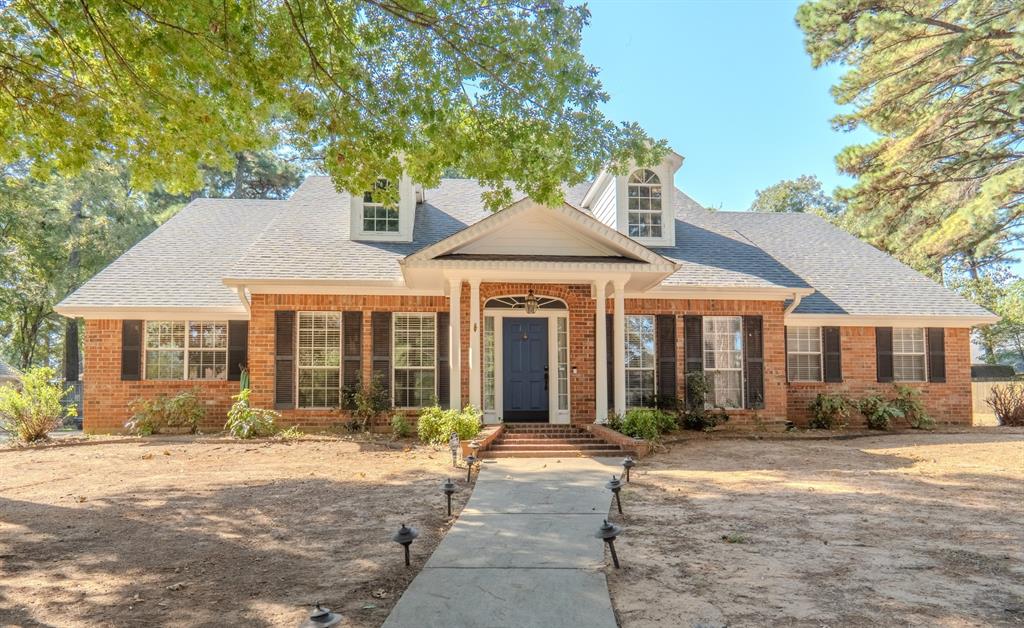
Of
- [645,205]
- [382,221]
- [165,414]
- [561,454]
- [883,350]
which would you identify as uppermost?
[645,205]

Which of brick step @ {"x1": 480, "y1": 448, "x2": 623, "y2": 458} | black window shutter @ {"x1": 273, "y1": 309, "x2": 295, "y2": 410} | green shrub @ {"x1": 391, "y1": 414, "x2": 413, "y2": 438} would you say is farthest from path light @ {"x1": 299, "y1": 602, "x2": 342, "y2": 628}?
black window shutter @ {"x1": 273, "y1": 309, "x2": 295, "y2": 410}

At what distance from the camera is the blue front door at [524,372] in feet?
39.9

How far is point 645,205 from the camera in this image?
1430cm

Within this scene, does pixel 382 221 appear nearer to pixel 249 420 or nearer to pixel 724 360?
pixel 249 420

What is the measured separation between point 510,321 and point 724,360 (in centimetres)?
449

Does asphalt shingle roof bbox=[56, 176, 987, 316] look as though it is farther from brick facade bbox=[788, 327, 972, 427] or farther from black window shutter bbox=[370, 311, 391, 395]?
black window shutter bbox=[370, 311, 391, 395]

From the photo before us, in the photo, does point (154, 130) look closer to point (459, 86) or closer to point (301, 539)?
point (459, 86)

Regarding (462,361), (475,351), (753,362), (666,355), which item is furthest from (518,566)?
(753,362)

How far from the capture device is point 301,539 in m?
5.24

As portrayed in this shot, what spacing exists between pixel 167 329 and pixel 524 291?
23.9 feet

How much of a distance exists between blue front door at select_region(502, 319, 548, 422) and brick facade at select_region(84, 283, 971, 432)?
572mm

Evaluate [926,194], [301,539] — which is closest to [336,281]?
[301,539]

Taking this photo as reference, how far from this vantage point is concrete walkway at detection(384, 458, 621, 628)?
3648 millimetres

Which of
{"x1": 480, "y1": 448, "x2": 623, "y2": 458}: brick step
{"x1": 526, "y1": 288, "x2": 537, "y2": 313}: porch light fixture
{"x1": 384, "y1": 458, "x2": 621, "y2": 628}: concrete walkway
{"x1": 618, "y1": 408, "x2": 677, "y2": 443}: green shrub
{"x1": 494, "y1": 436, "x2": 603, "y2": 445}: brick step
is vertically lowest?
{"x1": 480, "y1": 448, "x2": 623, "y2": 458}: brick step
